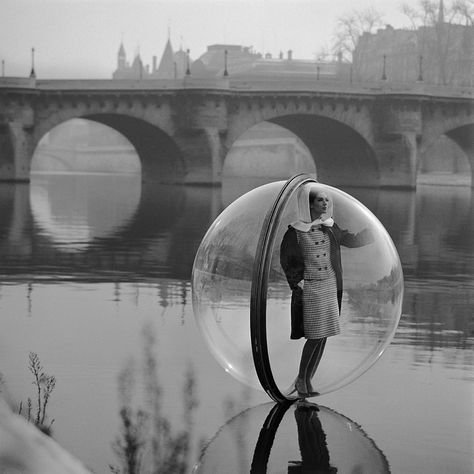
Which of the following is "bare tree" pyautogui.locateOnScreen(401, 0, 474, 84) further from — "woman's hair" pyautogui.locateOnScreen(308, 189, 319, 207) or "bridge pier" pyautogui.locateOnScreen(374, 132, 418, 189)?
"woman's hair" pyautogui.locateOnScreen(308, 189, 319, 207)

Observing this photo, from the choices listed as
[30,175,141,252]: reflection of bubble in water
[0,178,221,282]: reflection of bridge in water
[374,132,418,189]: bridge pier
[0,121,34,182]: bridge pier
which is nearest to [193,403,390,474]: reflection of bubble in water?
[0,178,221,282]: reflection of bridge in water

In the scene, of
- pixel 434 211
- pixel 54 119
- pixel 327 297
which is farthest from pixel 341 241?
pixel 54 119

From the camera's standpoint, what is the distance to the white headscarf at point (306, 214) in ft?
16.3

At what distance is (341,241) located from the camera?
4996 millimetres

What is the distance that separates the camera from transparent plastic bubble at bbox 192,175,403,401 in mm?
4879

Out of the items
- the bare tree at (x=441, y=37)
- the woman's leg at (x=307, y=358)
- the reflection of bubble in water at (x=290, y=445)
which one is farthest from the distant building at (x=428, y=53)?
the woman's leg at (x=307, y=358)

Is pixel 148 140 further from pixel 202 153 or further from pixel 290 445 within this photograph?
pixel 290 445

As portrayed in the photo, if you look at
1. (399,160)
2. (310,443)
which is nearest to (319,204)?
(310,443)

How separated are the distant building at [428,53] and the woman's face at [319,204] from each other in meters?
47.1

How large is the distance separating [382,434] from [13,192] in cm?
3228

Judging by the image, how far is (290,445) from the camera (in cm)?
487

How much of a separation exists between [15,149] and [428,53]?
1095 inches

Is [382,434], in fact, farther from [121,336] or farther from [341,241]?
[121,336]

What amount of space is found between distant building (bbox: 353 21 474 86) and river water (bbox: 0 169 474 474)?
41104mm
